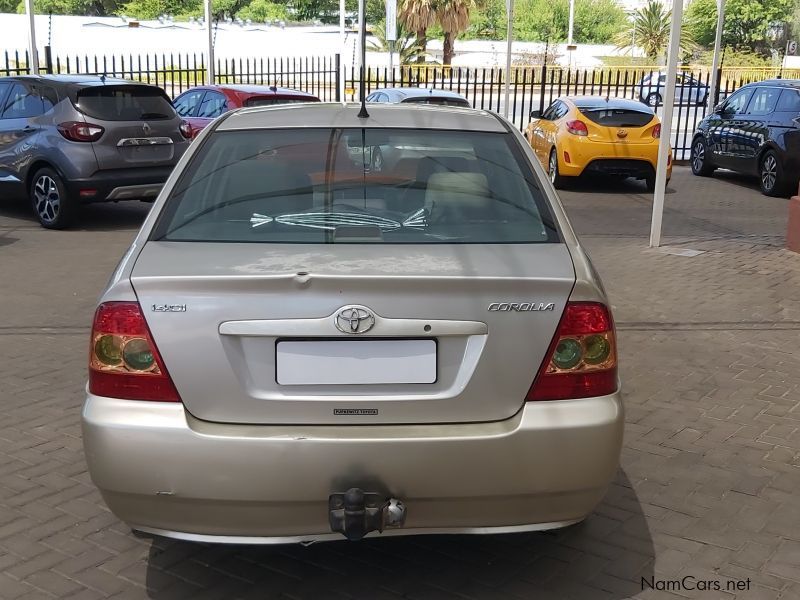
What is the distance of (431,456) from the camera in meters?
2.82

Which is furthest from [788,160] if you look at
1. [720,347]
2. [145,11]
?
[145,11]

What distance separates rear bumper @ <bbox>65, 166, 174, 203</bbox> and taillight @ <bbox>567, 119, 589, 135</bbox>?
6.65 meters

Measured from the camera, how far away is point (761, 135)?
47.1ft

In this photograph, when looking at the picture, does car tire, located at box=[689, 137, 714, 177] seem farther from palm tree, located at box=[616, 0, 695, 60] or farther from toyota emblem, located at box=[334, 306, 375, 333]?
palm tree, located at box=[616, 0, 695, 60]

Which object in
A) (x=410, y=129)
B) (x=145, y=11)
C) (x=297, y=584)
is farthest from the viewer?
(x=145, y=11)

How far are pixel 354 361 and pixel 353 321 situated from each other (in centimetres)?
13

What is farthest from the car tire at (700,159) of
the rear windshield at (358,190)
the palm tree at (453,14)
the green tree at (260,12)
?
the green tree at (260,12)

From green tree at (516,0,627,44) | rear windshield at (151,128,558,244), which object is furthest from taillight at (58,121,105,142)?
green tree at (516,0,627,44)

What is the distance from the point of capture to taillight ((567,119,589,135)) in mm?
14570

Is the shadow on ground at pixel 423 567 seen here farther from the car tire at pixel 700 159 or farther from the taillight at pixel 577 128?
the car tire at pixel 700 159

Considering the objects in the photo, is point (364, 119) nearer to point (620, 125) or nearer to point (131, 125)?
point (131, 125)

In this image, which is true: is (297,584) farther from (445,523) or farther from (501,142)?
(501,142)

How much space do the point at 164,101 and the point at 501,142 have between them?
821 cm

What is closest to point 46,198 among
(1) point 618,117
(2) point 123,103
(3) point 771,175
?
(2) point 123,103
